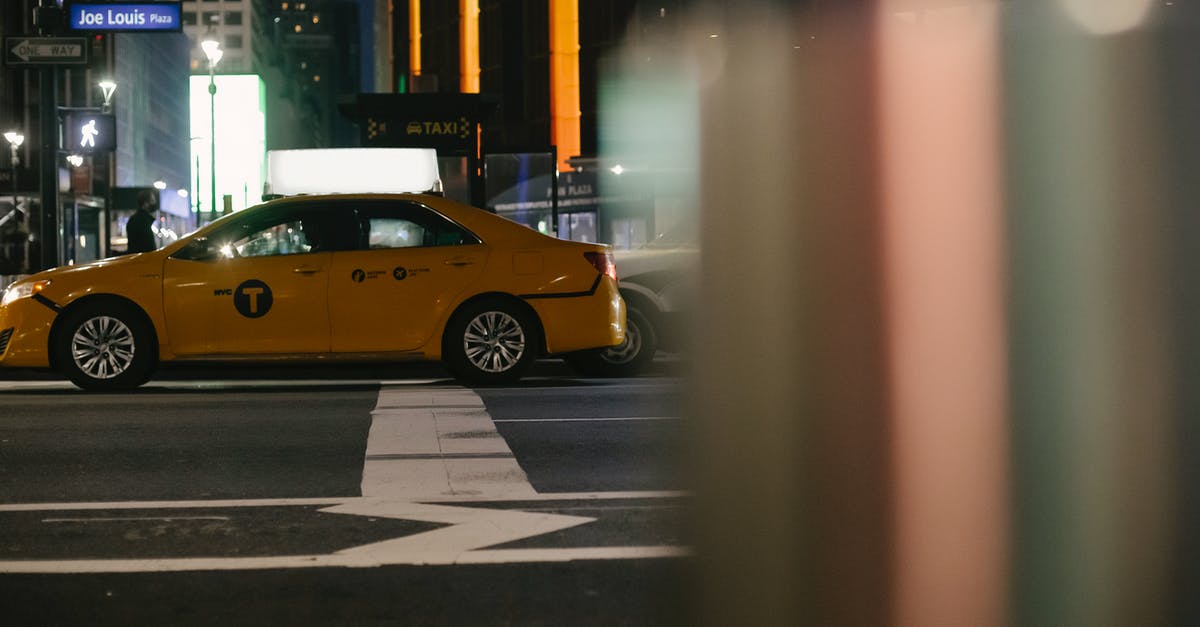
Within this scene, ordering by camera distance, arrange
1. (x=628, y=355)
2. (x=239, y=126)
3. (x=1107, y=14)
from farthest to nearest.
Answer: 1. (x=239, y=126)
2. (x=628, y=355)
3. (x=1107, y=14)

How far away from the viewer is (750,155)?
175cm

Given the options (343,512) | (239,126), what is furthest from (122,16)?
(239,126)

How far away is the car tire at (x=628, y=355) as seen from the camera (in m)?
13.8

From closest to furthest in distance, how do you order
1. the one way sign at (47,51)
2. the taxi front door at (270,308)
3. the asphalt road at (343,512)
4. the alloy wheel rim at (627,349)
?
the asphalt road at (343,512) < the taxi front door at (270,308) < the alloy wheel rim at (627,349) < the one way sign at (47,51)

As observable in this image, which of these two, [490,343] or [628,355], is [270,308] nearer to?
[490,343]

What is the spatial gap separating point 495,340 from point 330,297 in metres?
1.32

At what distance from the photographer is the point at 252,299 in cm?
1216

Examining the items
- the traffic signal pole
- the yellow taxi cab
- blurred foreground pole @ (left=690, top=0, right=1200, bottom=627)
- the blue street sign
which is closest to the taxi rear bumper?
the yellow taxi cab

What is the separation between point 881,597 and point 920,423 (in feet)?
0.64

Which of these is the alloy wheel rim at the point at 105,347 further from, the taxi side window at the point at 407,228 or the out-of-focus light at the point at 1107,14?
the out-of-focus light at the point at 1107,14

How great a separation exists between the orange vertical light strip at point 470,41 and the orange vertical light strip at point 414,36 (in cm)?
683

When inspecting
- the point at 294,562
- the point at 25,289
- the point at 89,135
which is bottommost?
the point at 294,562

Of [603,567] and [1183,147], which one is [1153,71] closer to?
[1183,147]

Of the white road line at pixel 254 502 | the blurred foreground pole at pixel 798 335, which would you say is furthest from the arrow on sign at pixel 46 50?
the blurred foreground pole at pixel 798 335
